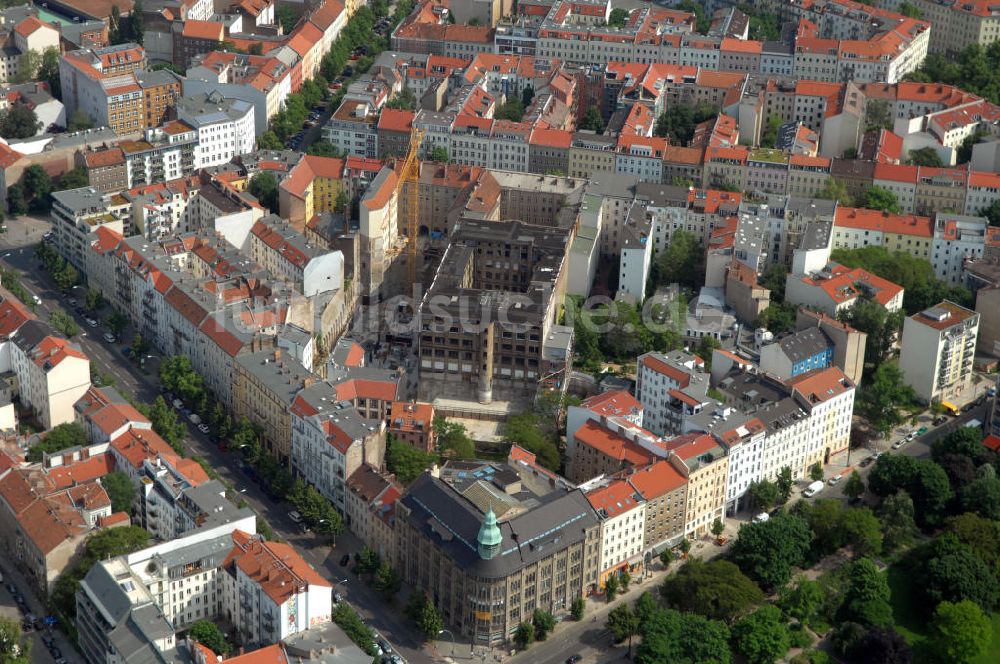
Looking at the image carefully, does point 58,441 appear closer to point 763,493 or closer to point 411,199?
point 411,199

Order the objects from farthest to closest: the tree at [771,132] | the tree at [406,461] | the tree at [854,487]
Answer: the tree at [771,132]
the tree at [854,487]
the tree at [406,461]

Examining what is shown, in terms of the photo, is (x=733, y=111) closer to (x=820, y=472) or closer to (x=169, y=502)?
(x=820, y=472)

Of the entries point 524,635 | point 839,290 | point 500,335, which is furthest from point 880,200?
point 524,635

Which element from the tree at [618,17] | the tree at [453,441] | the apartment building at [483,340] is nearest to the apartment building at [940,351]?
the apartment building at [483,340]

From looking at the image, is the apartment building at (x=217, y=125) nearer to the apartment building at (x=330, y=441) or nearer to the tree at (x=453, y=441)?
the apartment building at (x=330, y=441)

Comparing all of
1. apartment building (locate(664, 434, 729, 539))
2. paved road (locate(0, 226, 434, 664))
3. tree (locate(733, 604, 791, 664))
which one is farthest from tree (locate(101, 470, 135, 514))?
tree (locate(733, 604, 791, 664))

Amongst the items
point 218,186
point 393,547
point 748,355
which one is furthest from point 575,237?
point 393,547
